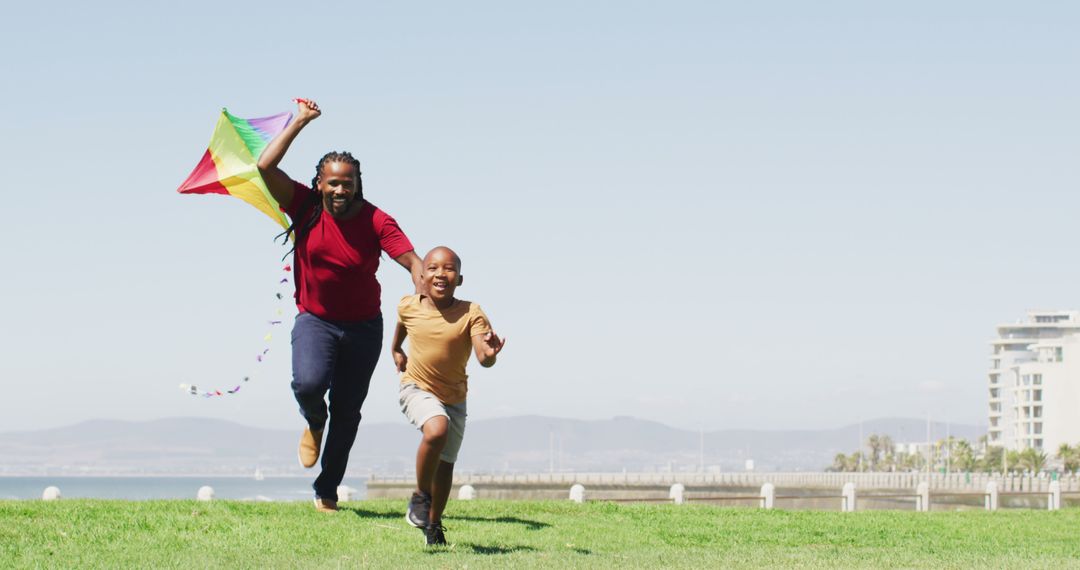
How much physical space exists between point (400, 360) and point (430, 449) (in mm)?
776

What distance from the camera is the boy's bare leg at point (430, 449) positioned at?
9414 millimetres

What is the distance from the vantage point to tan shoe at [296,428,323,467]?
1150 cm

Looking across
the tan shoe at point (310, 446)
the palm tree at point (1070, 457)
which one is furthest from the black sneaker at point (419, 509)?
the palm tree at point (1070, 457)

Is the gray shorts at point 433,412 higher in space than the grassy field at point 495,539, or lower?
higher

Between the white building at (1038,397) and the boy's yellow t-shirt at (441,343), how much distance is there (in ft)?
441

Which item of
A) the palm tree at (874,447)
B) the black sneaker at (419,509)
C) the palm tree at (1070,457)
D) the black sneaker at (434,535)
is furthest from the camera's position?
the palm tree at (874,447)

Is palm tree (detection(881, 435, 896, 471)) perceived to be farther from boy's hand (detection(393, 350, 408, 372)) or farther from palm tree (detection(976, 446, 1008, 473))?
boy's hand (detection(393, 350, 408, 372))

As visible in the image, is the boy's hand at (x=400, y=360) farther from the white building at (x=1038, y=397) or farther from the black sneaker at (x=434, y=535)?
the white building at (x=1038, y=397)

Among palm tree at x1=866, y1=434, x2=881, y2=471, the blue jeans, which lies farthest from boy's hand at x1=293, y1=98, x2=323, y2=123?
palm tree at x1=866, y1=434, x2=881, y2=471

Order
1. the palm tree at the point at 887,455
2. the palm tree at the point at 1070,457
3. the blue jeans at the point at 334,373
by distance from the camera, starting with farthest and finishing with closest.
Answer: the palm tree at the point at 887,455, the palm tree at the point at 1070,457, the blue jeans at the point at 334,373

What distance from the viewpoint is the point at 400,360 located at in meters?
9.97

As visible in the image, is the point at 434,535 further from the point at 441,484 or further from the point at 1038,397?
the point at 1038,397

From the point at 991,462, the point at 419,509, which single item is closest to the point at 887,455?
the point at 991,462

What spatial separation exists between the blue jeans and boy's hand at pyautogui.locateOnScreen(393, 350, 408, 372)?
1114mm
